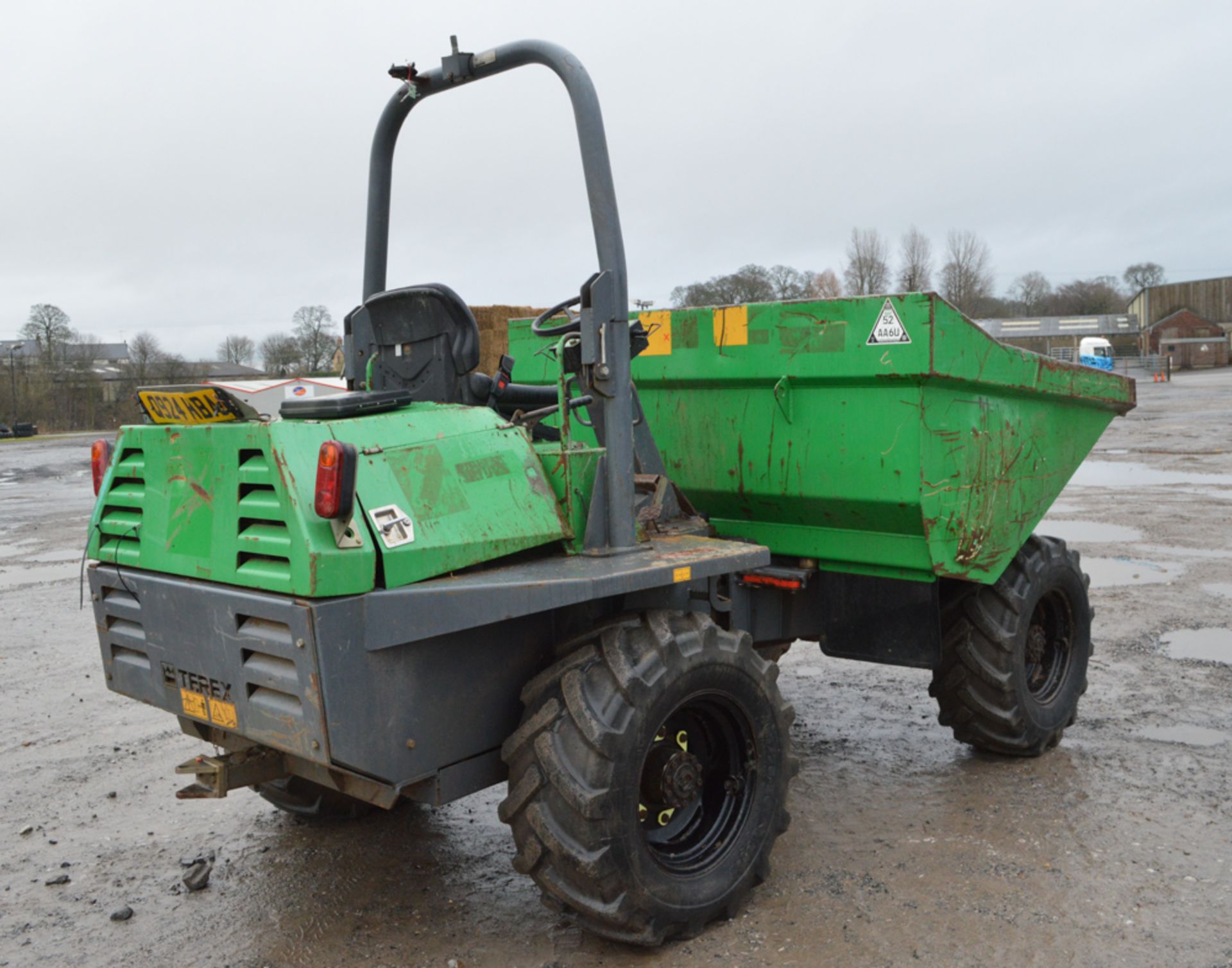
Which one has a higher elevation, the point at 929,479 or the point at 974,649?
the point at 929,479

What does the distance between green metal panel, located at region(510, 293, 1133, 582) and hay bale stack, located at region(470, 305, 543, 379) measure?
182cm

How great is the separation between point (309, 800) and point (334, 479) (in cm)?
202

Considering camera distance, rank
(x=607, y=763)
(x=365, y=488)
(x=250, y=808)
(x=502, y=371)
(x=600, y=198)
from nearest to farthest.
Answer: (x=365, y=488) → (x=607, y=763) → (x=600, y=198) → (x=502, y=371) → (x=250, y=808)

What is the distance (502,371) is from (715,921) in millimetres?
1933

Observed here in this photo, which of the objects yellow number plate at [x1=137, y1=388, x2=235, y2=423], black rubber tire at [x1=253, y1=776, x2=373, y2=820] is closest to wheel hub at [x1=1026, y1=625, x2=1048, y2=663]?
black rubber tire at [x1=253, y1=776, x2=373, y2=820]

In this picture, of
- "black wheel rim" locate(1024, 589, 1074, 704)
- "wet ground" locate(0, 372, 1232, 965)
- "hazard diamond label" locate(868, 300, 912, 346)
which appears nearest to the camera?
"wet ground" locate(0, 372, 1232, 965)

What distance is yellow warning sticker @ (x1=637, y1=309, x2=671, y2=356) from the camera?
4605 mm

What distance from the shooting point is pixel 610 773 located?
122 inches

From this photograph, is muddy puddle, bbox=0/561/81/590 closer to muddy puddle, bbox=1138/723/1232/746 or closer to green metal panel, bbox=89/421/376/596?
green metal panel, bbox=89/421/376/596

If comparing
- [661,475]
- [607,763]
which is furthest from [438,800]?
[661,475]

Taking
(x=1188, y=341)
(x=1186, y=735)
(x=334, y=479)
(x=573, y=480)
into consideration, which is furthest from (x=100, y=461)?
(x=1188, y=341)

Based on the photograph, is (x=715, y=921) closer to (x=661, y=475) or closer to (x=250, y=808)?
(x=661, y=475)

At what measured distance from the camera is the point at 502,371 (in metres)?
3.88

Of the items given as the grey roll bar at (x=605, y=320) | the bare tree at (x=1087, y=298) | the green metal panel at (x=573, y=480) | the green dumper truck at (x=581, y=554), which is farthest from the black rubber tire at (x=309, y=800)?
the bare tree at (x=1087, y=298)
